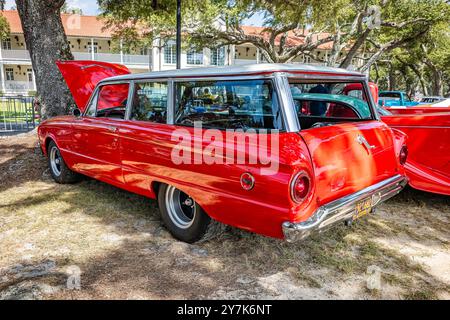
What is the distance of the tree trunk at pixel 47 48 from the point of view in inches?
278

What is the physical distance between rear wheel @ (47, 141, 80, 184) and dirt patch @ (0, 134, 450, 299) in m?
0.77

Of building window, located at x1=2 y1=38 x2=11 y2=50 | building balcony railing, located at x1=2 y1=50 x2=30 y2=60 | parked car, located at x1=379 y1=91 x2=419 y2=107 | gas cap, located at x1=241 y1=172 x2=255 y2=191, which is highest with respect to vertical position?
building window, located at x1=2 y1=38 x2=11 y2=50

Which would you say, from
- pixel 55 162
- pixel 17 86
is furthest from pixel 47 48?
pixel 17 86

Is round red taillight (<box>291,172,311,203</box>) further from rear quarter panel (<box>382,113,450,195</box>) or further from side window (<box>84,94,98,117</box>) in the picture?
side window (<box>84,94,98,117</box>)

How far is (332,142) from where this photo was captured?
305 cm

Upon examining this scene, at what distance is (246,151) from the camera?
287cm

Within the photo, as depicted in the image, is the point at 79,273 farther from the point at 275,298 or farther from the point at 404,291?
the point at 404,291

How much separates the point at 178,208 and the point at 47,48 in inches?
212

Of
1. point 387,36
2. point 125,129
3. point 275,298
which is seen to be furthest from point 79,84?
point 387,36

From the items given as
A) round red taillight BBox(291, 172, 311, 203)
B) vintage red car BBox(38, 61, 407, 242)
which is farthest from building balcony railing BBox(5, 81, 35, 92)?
round red taillight BBox(291, 172, 311, 203)

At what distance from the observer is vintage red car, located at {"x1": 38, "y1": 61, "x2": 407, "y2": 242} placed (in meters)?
2.77

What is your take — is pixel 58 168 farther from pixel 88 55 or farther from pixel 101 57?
pixel 88 55

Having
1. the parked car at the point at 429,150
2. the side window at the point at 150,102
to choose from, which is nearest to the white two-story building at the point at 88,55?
the parked car at the point at 429,150

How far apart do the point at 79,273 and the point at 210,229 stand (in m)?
1.24
